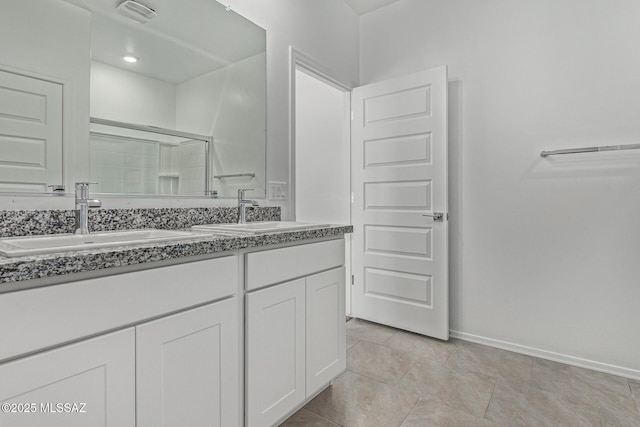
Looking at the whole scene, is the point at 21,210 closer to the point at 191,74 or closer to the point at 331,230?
the point at 191,74

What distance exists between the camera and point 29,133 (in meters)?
1.17

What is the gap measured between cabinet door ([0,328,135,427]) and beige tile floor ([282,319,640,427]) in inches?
35.9

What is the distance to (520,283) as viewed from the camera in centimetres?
227

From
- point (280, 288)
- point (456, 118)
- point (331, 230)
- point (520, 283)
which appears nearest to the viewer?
point (280, 288)

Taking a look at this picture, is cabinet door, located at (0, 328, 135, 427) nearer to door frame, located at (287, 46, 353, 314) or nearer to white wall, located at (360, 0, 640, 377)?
door frame, located at (287, 46, 353, 314)

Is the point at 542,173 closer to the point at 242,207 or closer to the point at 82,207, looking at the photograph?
the point at 242,207

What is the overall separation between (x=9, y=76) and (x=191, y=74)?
0.73 m

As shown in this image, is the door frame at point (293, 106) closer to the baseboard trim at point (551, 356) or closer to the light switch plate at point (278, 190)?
the light switch plate at point (278, 190)

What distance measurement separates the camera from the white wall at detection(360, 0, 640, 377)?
6.44 ft

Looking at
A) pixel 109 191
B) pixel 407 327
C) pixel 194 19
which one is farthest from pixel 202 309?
pixel 407 327

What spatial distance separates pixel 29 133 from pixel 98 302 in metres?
0.75

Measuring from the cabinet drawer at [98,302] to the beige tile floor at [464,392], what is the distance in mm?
912

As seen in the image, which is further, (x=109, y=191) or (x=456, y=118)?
(x=456, y=118)

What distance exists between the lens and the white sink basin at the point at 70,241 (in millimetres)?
811
